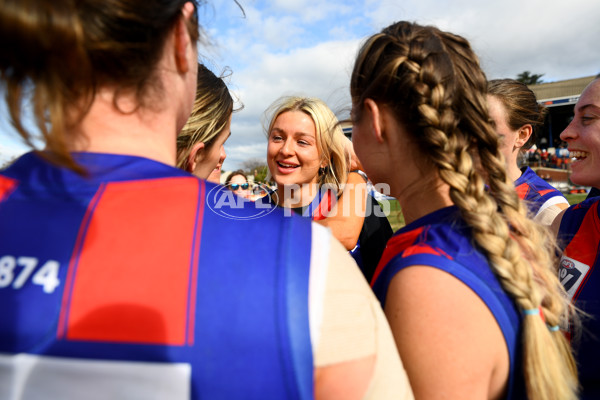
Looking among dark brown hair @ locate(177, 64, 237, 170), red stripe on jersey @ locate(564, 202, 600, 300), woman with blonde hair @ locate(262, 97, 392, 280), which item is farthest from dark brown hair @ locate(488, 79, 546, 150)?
dark brown hair @ locate(177, 64, 237, 170)

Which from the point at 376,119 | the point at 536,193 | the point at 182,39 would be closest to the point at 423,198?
the point at 376,119

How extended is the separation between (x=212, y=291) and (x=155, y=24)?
566 millimetres

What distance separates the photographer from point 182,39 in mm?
908

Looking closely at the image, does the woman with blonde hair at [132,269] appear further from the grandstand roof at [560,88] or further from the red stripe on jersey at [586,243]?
the grandstand roof at [560,88]

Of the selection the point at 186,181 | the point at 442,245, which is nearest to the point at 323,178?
the point at 442,245

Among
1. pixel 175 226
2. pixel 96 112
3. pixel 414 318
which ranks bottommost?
pixel 414 318

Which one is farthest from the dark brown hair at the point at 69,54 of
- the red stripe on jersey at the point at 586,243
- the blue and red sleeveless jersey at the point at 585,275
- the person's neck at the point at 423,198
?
the red stripe on jersey at the point at 586,243

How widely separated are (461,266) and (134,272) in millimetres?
822

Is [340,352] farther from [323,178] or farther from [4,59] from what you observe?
[323,178]

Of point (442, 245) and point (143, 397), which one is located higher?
point (442, 245)

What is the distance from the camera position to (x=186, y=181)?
81 cm

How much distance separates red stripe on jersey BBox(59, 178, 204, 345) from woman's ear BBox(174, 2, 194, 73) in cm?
35

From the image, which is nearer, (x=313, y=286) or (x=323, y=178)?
(x=313, y=286)

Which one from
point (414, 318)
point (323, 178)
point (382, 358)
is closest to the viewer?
point (382, 358)
